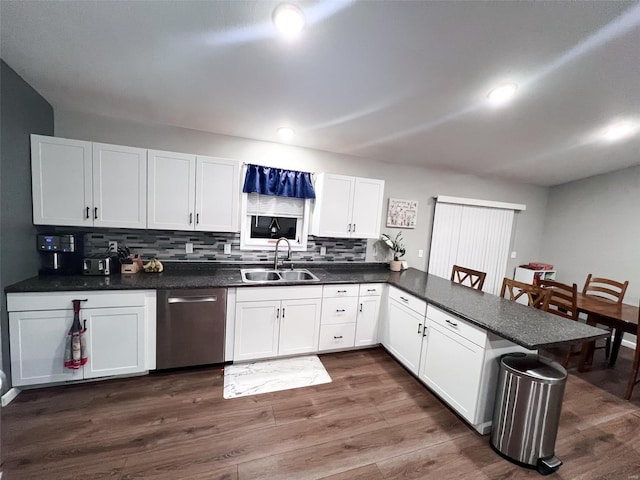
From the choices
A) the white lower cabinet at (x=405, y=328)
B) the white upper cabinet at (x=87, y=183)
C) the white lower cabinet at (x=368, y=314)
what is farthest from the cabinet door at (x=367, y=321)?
the white upper cabinet at (x=87, y=183)

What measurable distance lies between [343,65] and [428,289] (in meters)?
2.11

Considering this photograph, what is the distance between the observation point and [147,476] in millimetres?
1498

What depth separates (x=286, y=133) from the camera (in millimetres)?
2832

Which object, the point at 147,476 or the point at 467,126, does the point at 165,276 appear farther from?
the point at 467,126

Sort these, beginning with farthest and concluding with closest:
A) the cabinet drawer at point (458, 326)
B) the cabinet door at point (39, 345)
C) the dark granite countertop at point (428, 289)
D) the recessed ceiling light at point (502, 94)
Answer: the recessed ceiling light at point (502, 94)
the cabinet door at point (39, 345)
the cabinet drawer at point (458, 326)
the dark granite countertop at point (428, 289)

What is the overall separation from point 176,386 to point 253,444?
0.95 m

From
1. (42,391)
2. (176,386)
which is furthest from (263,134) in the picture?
(42,391)

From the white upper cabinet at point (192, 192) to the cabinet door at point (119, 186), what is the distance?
8cm

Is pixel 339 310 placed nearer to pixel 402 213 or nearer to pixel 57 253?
pixel 402 213

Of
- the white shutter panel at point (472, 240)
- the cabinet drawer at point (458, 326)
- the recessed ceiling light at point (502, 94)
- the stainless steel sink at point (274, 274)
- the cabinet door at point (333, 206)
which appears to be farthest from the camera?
the white shutter panel at point (472, 240)

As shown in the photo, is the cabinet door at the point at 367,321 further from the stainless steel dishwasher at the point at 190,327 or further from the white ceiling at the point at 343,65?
the white ceiling at the point at 343,65

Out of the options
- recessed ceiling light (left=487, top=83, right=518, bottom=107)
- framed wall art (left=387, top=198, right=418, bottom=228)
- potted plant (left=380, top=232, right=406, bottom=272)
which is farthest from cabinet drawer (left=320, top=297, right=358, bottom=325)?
recessed ceiling light (left=487, top=83, right=518, bottom=107)

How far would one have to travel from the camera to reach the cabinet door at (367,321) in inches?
116

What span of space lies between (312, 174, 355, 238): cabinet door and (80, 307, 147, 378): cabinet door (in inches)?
75.1
